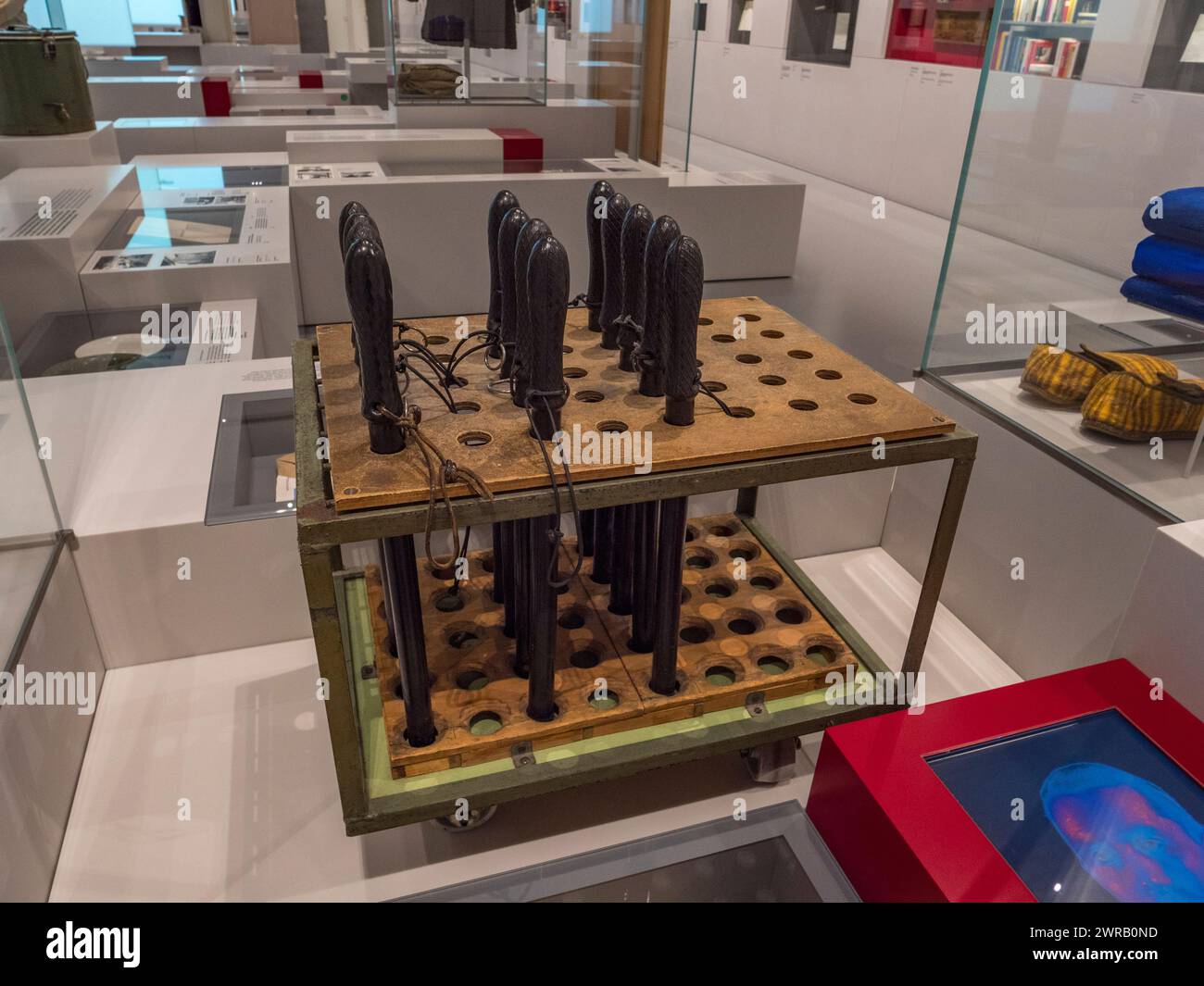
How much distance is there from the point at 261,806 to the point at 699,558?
81cm

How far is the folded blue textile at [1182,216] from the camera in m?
1.58

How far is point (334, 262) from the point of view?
→ 355 centimetres

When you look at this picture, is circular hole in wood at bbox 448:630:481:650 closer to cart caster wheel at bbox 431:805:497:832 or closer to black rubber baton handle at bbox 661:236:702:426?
cart caster wheel at bbox 431:805:497:832

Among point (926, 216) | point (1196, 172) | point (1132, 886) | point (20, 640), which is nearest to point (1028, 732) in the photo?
point (1132, 886)

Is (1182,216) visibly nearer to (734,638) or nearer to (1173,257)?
(1173,257)

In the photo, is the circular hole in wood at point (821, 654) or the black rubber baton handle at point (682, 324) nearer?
the black rubber baton handle at point (682, 324)

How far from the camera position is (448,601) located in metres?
1.45

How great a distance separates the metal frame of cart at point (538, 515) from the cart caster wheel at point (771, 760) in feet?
0.23

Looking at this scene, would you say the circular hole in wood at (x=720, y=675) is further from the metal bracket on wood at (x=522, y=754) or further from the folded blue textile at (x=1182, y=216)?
the folded blue textile at (x=1182, y=216)

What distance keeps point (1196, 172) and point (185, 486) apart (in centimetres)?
189

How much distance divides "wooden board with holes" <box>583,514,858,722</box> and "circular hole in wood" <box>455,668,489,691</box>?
206 millimetres

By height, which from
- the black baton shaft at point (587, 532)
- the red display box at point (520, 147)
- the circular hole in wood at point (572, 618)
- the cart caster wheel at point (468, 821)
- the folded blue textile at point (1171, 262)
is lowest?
the cart caster wheel at point (468, 821)

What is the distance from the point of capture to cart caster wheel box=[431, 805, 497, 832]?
4.06 ft

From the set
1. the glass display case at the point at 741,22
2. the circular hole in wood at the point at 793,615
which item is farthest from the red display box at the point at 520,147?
the glass display case at the point at 741,22
